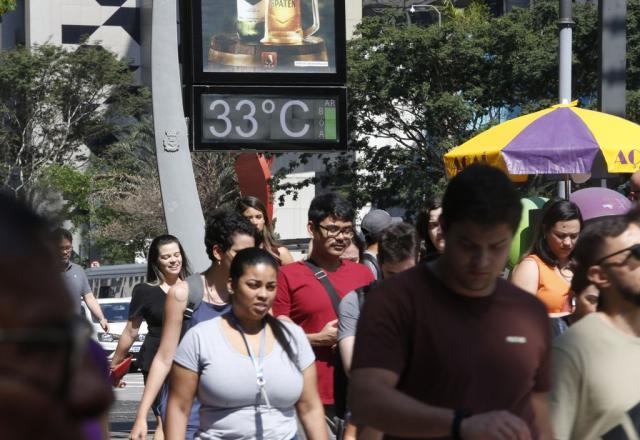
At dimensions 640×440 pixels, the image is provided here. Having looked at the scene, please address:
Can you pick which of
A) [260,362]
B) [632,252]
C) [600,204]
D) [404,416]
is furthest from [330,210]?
[404,416]

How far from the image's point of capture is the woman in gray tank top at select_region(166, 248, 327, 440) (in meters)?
5.01

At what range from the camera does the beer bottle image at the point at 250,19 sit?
10664 mm

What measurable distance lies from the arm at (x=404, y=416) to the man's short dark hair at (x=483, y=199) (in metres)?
0.44

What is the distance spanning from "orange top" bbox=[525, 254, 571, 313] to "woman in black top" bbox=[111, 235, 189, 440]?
2.70m

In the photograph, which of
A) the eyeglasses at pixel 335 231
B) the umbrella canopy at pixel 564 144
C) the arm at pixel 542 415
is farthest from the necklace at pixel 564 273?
the umbrella canopy at pixel 564 144

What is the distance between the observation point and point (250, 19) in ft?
35.0

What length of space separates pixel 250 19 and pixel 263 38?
19cm

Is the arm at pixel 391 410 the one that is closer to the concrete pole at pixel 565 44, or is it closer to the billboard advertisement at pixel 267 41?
the billboard advertisement at pixel 267 41

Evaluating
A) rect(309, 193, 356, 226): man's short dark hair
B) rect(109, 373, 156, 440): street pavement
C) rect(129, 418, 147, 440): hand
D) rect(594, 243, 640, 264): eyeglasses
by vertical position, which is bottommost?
rect(109, 373, 156, 440): street pavement

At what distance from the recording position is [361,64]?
39.3 metres

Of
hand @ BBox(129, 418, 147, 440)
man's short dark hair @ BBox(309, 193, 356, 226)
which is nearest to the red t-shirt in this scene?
man's short dark hair @ BBox(309, 193, 356, 226)

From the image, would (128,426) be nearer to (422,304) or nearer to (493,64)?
(422,304)

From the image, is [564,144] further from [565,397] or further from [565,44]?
[565,397]

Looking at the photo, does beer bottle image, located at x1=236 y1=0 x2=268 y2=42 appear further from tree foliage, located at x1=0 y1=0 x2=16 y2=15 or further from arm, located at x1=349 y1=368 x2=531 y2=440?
arm, located at x1=349 y1=368 x2=531 y2=440
